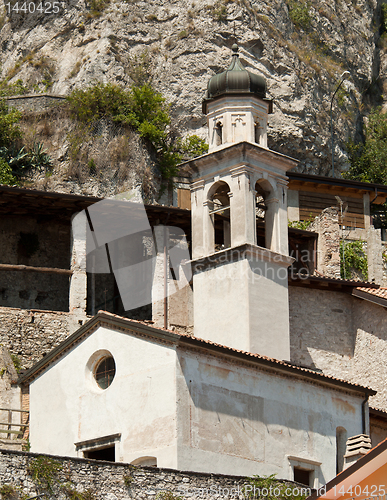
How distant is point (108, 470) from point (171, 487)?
4.23ft

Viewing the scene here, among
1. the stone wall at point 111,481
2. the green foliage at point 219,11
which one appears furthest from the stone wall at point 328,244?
the stone wall at point 111,481

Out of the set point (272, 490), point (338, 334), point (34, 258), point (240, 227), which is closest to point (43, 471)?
point (272, 490)

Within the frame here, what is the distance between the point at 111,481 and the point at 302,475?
6.48m

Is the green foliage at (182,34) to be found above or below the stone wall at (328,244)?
above

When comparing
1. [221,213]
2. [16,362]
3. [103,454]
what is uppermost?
[221,213]

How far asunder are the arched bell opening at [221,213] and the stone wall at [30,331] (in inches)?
212

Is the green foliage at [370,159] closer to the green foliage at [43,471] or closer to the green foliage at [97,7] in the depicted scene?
the green foliage at [97,7]

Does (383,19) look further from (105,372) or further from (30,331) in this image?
(105,372)

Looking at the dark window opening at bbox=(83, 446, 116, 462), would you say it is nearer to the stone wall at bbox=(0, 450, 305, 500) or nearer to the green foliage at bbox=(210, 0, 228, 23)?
the stone wall at bbox=(0, 450, 305, 500)

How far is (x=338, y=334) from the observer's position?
95.8 ft

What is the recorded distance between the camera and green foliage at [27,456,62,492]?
1722 centimetres

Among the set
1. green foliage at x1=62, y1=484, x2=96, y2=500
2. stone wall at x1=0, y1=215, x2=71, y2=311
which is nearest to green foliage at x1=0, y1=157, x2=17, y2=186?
stone wall at x1=0, y1=215, x2=71, y2=311

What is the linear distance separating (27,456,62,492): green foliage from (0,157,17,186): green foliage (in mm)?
17693

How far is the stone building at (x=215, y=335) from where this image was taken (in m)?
20.6
